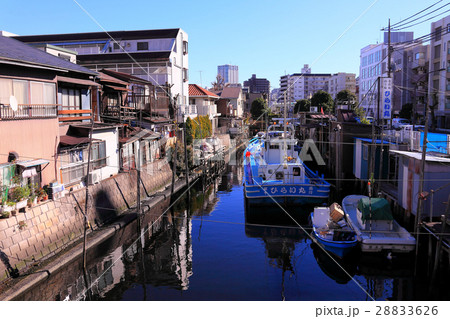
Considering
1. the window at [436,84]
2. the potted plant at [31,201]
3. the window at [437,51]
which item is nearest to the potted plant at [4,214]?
the potted plant at [31,201]

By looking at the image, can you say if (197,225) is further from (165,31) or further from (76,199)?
(165,31)

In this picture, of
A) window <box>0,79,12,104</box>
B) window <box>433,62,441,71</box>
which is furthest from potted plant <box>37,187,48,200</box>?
window <box>433,62,441,71</box>

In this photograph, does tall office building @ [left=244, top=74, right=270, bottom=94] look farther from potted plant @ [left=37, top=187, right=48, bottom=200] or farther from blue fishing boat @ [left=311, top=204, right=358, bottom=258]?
potted plant @ [left=37, top=187, right=48, bottom=200]

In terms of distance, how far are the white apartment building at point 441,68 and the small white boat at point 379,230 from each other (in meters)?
36.4

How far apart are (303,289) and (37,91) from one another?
1439cm

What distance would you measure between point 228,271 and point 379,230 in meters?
6.74

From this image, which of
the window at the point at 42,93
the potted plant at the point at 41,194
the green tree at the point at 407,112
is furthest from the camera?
the green tree at the point at 407,112

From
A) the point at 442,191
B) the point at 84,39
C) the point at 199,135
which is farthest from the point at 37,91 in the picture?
the point at 84,39

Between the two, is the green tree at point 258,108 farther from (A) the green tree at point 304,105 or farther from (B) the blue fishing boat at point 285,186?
(B) the blue fishing boat at point 285,186

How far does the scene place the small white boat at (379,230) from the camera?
49.3 feet

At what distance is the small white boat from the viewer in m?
15.0

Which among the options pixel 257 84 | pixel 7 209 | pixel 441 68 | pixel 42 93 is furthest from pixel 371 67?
pixel 257 84

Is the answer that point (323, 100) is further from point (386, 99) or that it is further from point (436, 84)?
point (386, 99)

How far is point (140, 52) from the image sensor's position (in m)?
40.0
